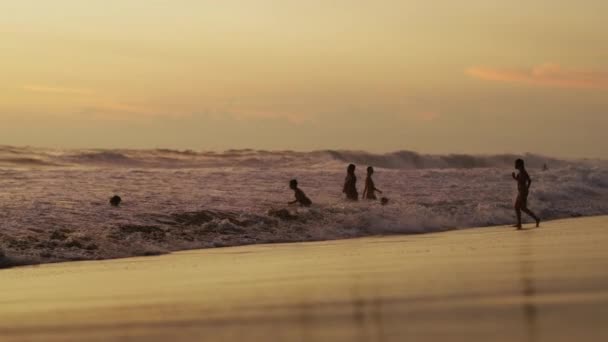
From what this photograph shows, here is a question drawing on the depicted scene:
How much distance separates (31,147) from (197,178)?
16.4 m

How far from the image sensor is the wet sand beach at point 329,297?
23.4ft

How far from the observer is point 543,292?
873 centimetres

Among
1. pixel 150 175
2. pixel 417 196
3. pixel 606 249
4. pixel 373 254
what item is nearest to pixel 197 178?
pixel 150 175

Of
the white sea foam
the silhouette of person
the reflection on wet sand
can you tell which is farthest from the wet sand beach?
the silhouette of person

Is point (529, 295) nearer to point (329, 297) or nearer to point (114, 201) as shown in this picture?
point (329, 297)

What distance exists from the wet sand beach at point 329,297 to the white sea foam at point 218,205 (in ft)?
10.6

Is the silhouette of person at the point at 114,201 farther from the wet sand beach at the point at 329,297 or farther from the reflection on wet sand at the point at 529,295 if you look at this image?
the reflection on wet sand at the point at 529,295

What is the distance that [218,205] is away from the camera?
25234mm

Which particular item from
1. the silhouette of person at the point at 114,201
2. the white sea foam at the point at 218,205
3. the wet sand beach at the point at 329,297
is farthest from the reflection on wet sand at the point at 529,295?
the silhouette of person at the point at 114,201

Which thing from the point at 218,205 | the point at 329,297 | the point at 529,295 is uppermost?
the point at 529,295

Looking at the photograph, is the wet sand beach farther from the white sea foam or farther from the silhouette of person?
the silhouette of person

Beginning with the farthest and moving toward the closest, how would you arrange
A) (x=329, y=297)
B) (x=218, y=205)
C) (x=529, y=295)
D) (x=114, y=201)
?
(x=218, y=205)
(x=114, y=201)
(x=329, y=297)
(x=529, y=295)

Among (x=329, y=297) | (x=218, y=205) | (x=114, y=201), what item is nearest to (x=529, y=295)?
(x=329, y=297)

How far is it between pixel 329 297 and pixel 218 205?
1619 cm
